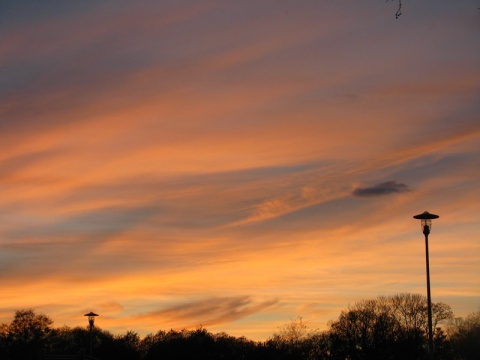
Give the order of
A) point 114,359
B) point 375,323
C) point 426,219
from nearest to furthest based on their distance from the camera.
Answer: point 426,219
point 375,323
point 114,359

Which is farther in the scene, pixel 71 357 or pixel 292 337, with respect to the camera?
pixel 292 337

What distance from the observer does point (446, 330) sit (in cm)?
10969

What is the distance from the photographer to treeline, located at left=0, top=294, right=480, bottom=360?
98562mm

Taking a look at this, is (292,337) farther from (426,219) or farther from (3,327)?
(426,219)

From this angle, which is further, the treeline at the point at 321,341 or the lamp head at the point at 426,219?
the treeline at the point at 321,341

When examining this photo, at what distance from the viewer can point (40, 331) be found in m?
120

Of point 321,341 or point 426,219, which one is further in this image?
point 321,341

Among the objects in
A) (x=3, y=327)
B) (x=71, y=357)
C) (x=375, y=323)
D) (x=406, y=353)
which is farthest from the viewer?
(x=3, y=327)

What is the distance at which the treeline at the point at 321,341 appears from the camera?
323 ft

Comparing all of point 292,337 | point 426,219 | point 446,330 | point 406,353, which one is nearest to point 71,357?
point 426,219

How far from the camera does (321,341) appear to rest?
108 meters

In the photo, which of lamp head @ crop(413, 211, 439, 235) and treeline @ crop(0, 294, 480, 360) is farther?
treeline @ crop(0, 294, 480, 360)

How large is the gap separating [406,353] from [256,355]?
2240 centimetres

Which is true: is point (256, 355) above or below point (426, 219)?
below
